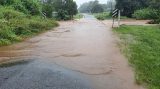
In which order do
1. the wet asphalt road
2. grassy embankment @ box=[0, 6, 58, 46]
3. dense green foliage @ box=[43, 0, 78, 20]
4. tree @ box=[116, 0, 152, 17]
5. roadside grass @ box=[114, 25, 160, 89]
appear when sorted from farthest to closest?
tree @ box=[116, 0, 152, 17], dense green foliage @ box=[43, 0, 78, 20], grassy embankment @ box=[0, 6, 58, 46], roadside grass @ box=[114, 25, 160, 89], the wet asphalt road

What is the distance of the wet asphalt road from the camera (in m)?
5.70

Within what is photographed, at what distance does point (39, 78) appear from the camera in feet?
20.3

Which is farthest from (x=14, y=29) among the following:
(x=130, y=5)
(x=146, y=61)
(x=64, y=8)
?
(x=130, y=5)

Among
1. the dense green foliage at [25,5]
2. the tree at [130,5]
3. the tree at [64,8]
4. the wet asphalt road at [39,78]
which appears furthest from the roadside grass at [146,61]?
the tree at [130,5]

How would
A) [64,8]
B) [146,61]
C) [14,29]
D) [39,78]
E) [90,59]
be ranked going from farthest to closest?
1. [64,8]
2. [14,29]
3. [90,59]
4. [146,61]
5. [39,78]

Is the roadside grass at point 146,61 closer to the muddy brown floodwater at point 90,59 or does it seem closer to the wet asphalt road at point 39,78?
the muddy brown floodwater at point 90,59

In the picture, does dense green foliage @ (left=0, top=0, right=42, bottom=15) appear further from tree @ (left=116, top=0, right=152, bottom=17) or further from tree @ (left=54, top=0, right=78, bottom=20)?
tree @ (left=116, top=0, right=152, bottom=17)

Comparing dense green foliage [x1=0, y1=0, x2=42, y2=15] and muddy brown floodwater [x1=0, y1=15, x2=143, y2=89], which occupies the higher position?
dense green foliage [x1=0, y1=0, x2=42, y2=15]

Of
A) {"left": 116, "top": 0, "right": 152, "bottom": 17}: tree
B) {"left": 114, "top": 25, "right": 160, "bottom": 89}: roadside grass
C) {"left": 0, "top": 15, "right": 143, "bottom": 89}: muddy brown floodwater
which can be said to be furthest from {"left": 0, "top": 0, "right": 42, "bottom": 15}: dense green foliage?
{"left": 116, "top": 0, "right": 152, "bottom": 17}: tree

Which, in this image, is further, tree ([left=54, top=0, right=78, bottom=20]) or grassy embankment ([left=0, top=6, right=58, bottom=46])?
tree ([left=54, top=0, right=78, bottom=20])

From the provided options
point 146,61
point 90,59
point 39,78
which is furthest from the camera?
point 90,59

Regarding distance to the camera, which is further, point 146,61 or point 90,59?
point 90,59

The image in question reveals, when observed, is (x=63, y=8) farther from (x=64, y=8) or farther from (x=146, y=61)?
(x=146, y=61)

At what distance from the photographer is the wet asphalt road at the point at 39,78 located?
570cm
